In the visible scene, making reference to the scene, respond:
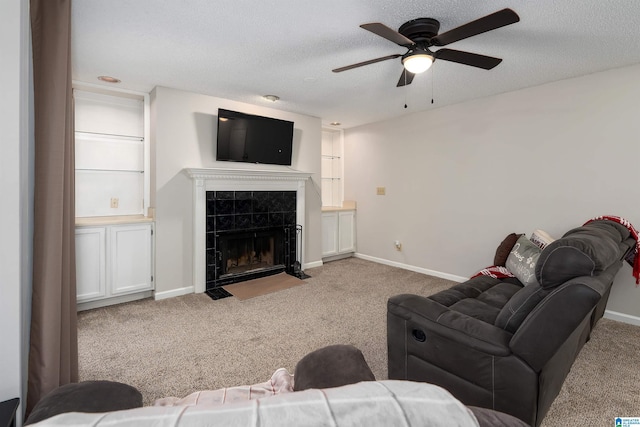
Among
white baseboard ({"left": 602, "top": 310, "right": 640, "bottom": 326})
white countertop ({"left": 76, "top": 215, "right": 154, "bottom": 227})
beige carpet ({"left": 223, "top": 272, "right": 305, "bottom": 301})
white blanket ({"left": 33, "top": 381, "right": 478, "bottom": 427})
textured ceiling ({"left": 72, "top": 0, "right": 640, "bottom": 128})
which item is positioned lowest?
white baseboard ({"left": 602, "top": 310, "right": 640, "bottom": 326})

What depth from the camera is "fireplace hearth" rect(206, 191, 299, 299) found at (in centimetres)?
382

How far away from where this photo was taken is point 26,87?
3.85 feet

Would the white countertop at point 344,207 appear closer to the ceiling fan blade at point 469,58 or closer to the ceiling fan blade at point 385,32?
the ceiling fan blade at point 469,58

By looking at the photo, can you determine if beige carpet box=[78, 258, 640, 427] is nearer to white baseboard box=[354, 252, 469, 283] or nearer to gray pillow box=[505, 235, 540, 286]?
white baseboard box=[354, 252, 469, 283]

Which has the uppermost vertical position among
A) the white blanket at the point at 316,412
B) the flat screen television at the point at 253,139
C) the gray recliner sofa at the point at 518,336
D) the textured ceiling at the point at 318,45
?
the textured ceiling at the point at 318,45

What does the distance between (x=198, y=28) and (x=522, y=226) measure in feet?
12.6

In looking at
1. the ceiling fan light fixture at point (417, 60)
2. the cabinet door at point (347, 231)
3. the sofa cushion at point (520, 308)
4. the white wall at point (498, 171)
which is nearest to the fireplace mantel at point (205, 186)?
the cabinet door at point (347, 231)

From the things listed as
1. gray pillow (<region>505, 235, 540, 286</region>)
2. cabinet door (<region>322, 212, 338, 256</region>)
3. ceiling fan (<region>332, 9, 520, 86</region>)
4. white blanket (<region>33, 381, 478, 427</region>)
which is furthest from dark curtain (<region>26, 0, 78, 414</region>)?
cabinet door (<region>322, 212, 338, 256</region>)

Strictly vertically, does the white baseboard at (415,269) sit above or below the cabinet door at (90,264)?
below

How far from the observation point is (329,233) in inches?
207

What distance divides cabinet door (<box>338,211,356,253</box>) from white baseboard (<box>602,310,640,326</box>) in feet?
11.3

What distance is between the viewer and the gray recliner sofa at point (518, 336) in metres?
1.27

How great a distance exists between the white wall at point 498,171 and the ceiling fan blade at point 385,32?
7.54 feet

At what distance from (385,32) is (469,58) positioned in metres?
0.75
